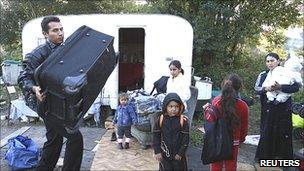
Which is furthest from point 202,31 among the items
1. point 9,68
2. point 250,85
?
point 9,68

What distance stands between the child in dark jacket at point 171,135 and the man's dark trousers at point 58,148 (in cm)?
91

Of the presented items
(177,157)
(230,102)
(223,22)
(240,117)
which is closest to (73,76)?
(177,157)

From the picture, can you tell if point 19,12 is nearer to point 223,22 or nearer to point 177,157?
point 223,22

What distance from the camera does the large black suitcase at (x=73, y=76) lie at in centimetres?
366

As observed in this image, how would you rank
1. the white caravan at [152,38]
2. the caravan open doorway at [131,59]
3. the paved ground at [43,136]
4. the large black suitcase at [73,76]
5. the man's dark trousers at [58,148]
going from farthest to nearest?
the caravan open doorway at [131,59]
the white caravan at [152,38]
the paved ground at [43,136]
the man's dark trousers at [58,148]
the large black suitcase at [73,76]

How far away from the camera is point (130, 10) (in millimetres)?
17516

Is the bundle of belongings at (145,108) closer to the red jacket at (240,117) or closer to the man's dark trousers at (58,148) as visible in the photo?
the red jacket at (240,117)

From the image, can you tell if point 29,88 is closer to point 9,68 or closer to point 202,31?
point 9,68

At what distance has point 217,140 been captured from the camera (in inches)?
175

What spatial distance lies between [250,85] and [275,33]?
99.9 inches

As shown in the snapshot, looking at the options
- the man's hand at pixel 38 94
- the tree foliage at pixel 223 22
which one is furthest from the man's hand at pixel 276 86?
the tree foliage at pixel 223 22

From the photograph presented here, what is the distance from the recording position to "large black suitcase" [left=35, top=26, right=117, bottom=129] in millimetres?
3660

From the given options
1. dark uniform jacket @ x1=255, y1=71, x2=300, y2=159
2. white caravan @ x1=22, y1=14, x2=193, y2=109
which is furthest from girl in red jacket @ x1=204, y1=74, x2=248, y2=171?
white caravan @ x1=22, y1=14, x2=193, y2=109

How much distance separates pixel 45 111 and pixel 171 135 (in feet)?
4.87
